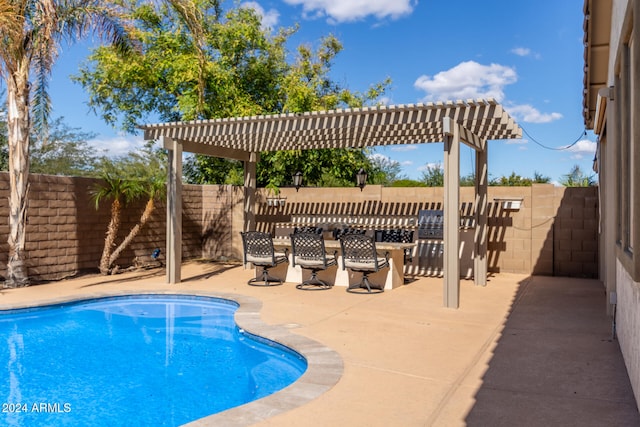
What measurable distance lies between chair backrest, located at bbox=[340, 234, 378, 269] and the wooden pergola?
145 cm

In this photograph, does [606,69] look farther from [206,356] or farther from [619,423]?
[206,356]

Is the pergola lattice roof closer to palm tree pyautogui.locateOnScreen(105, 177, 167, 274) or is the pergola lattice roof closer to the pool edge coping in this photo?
palm tree pyautogui.locateOnScreen(105, 177, 167, 274)

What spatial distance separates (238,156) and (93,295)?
4.80m

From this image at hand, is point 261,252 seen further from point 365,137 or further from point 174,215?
point 365,137

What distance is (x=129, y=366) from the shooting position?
18.3 ft

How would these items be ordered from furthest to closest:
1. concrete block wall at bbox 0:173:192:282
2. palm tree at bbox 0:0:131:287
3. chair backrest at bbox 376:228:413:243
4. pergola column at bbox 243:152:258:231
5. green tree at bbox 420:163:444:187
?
green tree at bbox 420:163:444:187 → pergola column at bbox 243:152:258:231 → chair backrest at bbox 376:228:413:243 → concrete block wall at bbox 0:173:192:282 → palm tree at bbox 0:0:131:287

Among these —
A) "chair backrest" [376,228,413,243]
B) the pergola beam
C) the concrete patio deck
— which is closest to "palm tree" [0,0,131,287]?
the concrete patio deck

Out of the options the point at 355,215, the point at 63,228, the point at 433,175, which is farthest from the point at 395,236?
the point at 433,175

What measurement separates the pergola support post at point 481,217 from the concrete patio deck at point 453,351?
1.16 ft

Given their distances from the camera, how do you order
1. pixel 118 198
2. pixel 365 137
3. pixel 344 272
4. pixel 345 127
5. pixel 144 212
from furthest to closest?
pixel 144 212 → pixel 118 198 → pixel 365 137 → pixel 344 272 → pixel 345 127

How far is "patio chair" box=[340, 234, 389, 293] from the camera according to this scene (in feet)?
28.9

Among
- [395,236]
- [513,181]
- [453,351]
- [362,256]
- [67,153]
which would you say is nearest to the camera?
[453,351]

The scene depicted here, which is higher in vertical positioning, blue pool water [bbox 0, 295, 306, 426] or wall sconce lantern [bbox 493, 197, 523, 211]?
wall sconce lantern [bbox 493, 197, 523, 211]

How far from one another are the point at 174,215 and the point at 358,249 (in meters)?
3.75
